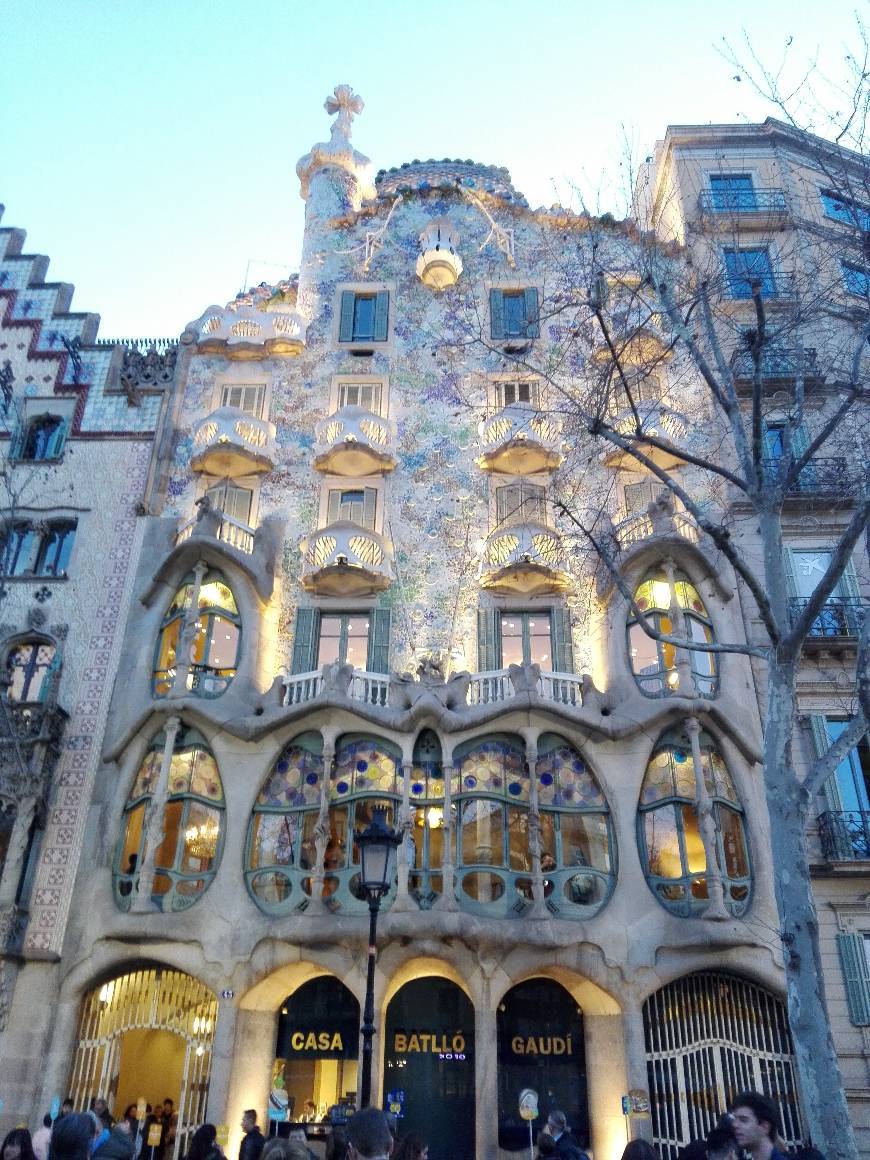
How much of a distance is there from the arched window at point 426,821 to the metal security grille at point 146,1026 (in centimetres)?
438

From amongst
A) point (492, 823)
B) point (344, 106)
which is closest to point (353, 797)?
point (492, 823)

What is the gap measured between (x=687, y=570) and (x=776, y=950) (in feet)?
24.9

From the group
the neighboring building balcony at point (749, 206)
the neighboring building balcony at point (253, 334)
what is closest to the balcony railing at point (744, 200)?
the neighboring building balcony at point (749, 206)

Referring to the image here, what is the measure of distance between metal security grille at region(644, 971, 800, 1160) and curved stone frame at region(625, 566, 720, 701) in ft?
17.3

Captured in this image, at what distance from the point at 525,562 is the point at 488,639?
1.86 metres

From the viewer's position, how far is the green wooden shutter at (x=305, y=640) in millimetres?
20422

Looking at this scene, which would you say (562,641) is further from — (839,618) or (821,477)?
(821,477)

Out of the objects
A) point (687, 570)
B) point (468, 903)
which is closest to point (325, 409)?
point (687, 570)

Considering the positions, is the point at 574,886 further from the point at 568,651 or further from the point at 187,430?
the point at 187,430

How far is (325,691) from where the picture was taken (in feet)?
60.3

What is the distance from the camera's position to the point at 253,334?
81.3ft

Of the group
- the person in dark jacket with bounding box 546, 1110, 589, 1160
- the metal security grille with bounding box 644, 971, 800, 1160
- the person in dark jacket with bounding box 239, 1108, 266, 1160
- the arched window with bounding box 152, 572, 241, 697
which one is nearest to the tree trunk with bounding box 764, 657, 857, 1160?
the person in dark jacket with bounding box 546, 1110, 589, 1160

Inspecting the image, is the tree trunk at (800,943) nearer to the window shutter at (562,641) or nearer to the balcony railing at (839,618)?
the window shutter at (562,641)

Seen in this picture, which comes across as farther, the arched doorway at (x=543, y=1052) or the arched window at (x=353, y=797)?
the arched window at (x=353, y=797)
